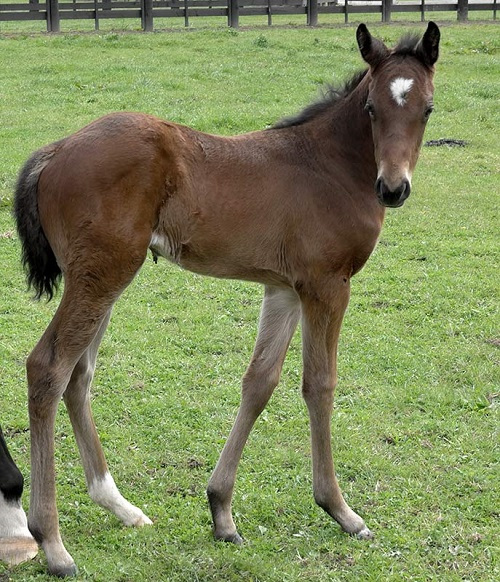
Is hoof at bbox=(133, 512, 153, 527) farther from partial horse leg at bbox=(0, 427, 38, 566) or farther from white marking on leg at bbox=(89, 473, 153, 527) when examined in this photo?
partial horse leg at bbox=(0, 427, 38, 566)

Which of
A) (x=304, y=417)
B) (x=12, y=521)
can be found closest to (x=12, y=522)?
(x=12, y=521)

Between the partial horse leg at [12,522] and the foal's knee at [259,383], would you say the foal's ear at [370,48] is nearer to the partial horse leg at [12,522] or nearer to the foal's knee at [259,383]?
the foal's knee at [259,383]

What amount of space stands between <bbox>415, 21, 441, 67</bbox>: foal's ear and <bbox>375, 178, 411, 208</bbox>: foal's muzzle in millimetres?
569

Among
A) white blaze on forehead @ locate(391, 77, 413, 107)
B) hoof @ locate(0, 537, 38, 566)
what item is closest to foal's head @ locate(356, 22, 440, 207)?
white blaze on forehead @ locate(391, 77, 413, 107)

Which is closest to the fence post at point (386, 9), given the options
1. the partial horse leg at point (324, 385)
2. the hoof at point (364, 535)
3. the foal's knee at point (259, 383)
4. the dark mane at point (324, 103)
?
the dark mane at point (324, 103)

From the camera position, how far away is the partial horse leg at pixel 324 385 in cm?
385

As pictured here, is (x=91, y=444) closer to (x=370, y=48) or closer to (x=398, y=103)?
(x=398, y=103)

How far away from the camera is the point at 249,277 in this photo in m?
3.92

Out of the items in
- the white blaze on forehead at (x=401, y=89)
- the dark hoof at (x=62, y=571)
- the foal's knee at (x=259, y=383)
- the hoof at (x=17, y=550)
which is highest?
the white blaze on forehead at (x=401, y=89)

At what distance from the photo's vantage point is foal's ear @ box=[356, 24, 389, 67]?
377 centimetres

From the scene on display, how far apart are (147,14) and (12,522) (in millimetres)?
19749

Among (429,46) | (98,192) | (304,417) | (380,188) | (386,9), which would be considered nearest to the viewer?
(98,192)

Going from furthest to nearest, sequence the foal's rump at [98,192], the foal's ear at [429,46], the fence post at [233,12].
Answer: the fence post at [233,12], the foal's ear at [429,46], the foal's rump at [98,192]

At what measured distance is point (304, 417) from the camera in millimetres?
5090
